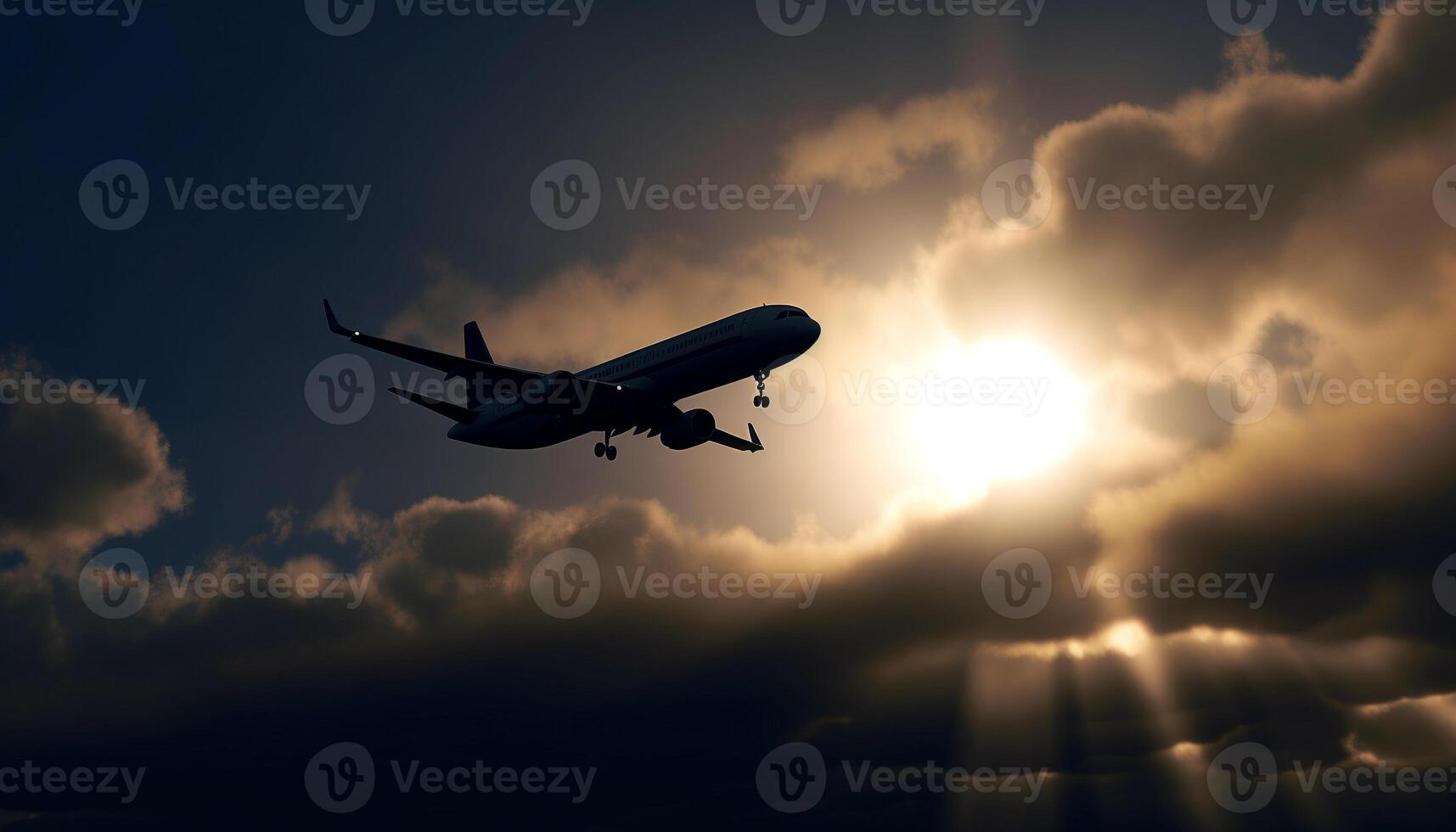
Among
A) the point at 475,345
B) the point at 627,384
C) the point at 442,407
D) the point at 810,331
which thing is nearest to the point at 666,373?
the point at 627,384

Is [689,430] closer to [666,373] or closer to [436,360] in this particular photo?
[666,373]

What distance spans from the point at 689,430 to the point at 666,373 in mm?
9079

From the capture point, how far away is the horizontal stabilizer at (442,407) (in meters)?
77.8

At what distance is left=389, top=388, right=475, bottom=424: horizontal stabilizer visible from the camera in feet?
255

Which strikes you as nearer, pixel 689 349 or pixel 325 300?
pixel 325 300

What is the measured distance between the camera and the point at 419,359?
67.6m

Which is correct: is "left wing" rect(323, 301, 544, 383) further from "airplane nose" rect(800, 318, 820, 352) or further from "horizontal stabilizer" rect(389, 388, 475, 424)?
"airplane nose" rect(800, 318, 820, 352)

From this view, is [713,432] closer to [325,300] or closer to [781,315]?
[781,315]

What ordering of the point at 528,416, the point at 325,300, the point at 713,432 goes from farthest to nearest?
the point at 713,432 < the point at 528,416 < the point at 325,300

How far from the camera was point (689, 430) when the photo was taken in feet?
252

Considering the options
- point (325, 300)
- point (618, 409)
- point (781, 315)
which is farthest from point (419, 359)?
point (781, 315)

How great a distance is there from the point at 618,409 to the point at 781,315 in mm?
13872

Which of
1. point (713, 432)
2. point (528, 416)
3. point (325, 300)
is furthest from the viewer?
point (713, 432)

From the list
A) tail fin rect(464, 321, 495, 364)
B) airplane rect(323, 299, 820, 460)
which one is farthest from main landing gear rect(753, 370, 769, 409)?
tail fin rect(464, 321, 495, 364)
